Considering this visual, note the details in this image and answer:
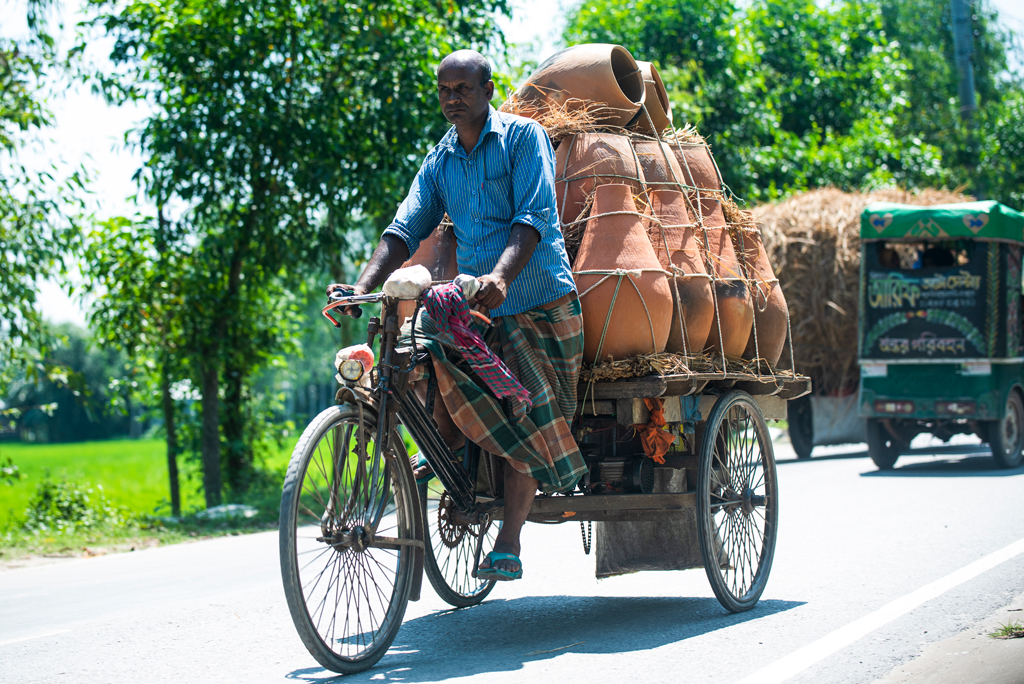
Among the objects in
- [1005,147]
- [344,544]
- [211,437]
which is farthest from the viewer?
[1005,147]

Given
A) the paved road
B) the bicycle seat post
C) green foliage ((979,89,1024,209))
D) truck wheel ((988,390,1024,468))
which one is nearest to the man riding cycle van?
the bicycle seat post

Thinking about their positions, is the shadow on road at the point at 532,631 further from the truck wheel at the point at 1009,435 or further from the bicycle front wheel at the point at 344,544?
the truck wheel at the point at 1009,435

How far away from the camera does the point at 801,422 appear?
14.3 m

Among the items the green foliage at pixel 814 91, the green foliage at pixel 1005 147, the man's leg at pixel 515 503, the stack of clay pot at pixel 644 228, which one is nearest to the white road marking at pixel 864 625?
the man's leg at pixel 515 503

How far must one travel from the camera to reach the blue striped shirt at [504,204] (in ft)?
13.8

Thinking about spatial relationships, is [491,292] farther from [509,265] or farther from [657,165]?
[657,165]

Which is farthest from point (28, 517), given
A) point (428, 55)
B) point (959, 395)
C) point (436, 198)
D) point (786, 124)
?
point (786, 124)

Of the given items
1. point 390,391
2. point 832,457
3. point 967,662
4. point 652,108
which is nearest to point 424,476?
point 390,391

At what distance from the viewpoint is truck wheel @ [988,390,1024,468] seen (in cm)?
1178

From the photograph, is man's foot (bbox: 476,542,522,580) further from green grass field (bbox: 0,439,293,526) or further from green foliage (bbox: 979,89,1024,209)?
green foliage (bbox: 979,89,1024,209)

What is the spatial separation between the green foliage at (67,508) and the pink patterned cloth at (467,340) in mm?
7162

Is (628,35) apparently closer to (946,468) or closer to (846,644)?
(946,468)

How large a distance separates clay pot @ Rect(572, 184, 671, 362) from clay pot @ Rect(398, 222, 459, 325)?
57 centimetres

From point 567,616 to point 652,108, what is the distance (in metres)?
2.72
